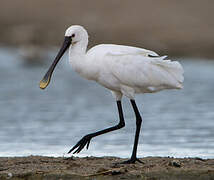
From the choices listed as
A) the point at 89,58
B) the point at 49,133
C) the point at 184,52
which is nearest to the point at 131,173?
the point at 89,58

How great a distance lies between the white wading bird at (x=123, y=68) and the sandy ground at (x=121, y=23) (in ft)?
48.2

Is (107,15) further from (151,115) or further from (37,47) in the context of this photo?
(151,115)

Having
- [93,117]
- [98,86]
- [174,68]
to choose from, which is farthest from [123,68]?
[98,86]

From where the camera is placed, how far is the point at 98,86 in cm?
1938

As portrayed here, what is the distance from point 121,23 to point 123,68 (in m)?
18.7

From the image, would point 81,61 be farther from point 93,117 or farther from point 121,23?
point 121,23

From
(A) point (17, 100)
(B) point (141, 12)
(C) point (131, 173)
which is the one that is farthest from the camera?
(B) point (141, 12)

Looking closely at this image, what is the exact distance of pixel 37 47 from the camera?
85.6 feet

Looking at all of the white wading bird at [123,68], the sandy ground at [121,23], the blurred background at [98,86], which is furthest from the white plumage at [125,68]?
the sandy ground at [121,23]

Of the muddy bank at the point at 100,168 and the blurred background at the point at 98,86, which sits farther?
the blurred background at the point at 98,86

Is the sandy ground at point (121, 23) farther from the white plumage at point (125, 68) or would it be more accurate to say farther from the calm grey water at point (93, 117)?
the white plumage at point (125, 68)

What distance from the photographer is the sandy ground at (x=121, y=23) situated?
84.8 feet

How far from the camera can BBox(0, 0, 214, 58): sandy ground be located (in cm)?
2586

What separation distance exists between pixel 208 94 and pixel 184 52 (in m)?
7.91
